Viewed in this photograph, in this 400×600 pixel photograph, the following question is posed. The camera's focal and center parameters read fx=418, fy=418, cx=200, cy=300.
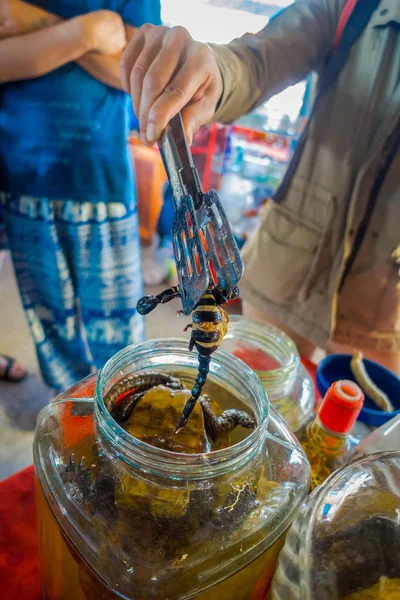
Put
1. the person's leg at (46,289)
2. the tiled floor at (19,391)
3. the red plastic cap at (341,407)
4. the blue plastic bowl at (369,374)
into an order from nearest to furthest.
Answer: the red plastic cap at (341,407) → the blue plastic bowl at (369,374) → the person's leg at (46,289) → the tiled floor at (19,391)

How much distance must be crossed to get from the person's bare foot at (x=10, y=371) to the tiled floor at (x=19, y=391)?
18 millimetres

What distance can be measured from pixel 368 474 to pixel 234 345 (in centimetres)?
21

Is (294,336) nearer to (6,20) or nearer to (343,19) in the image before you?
(343,19)

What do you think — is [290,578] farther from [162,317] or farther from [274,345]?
[162,317]

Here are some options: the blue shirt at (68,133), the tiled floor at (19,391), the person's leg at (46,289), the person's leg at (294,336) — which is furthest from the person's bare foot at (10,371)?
the person's leg at (294,336)

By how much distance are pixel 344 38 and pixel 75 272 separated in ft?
2.00

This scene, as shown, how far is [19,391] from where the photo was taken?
46.2 inches

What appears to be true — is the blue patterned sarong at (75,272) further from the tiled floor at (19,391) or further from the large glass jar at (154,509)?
the large glass jar at (154,509)

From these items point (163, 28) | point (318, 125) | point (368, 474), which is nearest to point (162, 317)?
point (318, 125)

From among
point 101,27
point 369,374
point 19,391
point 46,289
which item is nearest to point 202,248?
point 369,374

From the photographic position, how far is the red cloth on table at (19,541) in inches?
12.8

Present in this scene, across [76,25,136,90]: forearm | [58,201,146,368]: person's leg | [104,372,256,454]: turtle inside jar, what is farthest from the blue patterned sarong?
[104,372,256,454]: turtle inside jar

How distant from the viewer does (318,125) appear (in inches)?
24.5

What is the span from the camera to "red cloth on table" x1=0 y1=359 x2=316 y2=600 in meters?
0.32
